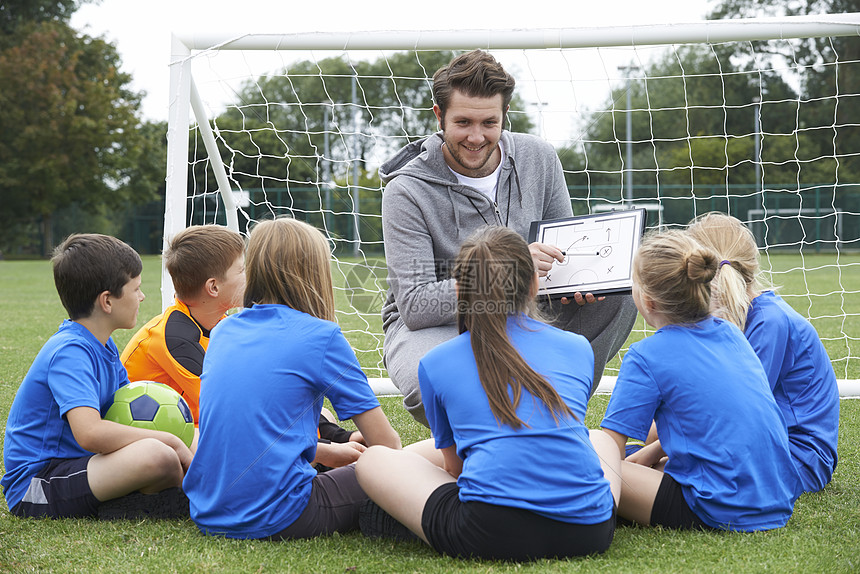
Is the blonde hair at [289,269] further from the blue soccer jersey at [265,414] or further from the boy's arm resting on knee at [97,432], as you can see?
the boy's arm resting on knee at [97,432]

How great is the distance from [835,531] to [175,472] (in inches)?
82.2

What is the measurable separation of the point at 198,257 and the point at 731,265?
2.05 m

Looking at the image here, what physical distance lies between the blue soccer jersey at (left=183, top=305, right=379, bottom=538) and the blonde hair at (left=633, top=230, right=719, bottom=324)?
3.12 feet

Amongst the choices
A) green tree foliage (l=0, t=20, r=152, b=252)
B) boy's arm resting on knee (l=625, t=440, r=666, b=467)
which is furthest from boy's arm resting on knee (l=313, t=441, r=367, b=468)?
green tree foliage (l=0, t=20, r=152, b=252)

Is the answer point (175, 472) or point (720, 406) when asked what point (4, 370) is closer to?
point (175, 472)

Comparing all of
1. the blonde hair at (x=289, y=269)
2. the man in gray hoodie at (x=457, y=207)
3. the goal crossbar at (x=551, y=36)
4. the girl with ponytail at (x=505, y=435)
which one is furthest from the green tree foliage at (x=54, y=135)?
the girl with ponytail at (x=505, y=435)

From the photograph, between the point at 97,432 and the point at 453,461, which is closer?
the point at 453,461

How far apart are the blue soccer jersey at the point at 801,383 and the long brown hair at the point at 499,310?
3.29ft

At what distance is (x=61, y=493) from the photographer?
99.8 inches

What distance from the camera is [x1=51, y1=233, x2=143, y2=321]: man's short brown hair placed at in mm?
2621

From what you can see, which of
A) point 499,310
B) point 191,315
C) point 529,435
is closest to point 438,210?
point 191,315

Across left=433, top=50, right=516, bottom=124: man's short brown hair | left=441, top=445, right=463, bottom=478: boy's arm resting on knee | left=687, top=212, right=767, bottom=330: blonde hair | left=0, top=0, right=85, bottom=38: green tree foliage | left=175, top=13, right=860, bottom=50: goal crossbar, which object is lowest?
left=441, top=445, right=463, bottom=478: boy's arm resting on knee

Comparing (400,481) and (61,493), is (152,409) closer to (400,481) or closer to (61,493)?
(61,493)

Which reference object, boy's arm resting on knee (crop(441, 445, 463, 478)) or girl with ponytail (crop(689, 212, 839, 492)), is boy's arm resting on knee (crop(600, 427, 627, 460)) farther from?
girl with ponytail (crop(689, 212, 839, 492))
